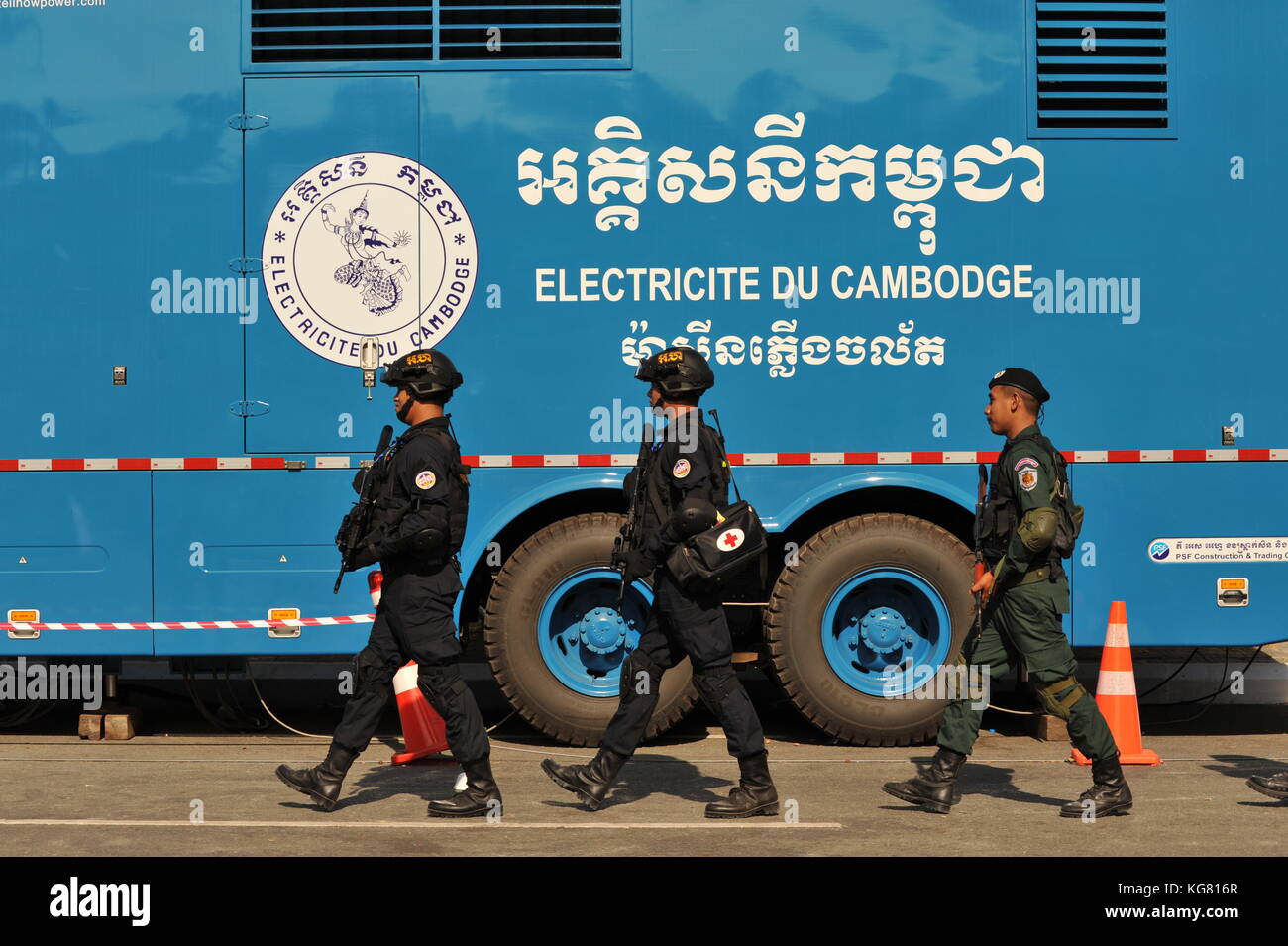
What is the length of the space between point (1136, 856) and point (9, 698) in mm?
6166

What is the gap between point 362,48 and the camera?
8.34 metres

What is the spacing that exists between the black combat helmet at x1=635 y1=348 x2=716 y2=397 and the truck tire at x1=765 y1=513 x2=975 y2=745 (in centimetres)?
185

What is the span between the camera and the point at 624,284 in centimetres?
832

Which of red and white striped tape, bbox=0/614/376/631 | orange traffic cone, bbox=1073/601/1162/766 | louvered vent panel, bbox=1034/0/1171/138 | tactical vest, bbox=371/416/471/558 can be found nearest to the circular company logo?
red and white striped tape, bbox=0/614/376/631

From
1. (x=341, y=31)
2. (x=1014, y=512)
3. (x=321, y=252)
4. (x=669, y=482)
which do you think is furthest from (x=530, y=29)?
(x=1014, y=512)

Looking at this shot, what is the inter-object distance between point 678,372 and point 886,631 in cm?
238

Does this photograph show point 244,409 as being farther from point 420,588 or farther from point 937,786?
point 937,786

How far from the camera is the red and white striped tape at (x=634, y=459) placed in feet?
27.0

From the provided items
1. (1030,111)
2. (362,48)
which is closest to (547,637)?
(362,48)

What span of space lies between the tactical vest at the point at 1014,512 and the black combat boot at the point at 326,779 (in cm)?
298

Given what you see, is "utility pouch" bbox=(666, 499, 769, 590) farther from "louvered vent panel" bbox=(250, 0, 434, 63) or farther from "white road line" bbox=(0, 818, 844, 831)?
"louvered vent panel" bbox=(250, 0, 434, 63)

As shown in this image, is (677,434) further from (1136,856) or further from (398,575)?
(1136,856)

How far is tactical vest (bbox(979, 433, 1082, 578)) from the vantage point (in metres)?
6.71

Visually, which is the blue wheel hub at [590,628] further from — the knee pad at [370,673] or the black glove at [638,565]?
the knee pad at [370,673]
